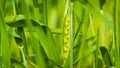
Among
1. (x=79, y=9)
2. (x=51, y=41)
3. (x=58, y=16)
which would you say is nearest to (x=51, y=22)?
(x=58, y=16)

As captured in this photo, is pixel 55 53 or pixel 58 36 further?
pixel 58 36

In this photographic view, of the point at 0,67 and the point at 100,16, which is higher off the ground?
the point at 100,16

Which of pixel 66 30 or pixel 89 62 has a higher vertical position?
pixel 66 30

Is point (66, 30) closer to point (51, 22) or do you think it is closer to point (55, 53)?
point (55, 53)

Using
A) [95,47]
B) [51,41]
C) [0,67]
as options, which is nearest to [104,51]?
[95,47]

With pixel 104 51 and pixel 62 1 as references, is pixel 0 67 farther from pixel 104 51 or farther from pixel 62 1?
pixel 62 1

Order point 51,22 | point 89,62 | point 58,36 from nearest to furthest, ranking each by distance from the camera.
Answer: point 89,62, point 58,36, point 51,22

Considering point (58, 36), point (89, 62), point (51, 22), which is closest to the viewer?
point (89, 62)

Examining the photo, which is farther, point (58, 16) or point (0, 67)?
point (58, 16)

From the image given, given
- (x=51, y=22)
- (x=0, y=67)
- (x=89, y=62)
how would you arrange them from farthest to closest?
1. (x=51, y=22)
2. (x=89, y=62)
3. (x=0, y=67)
